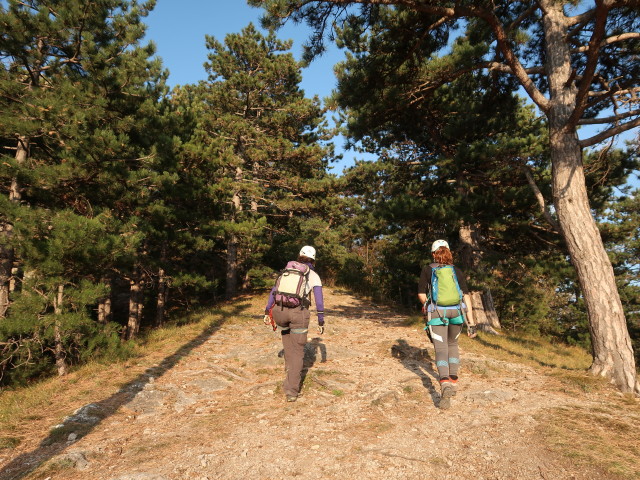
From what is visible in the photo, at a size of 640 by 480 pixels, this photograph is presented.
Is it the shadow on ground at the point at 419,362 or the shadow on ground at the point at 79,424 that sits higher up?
the shadow on ground at the point at 79,424

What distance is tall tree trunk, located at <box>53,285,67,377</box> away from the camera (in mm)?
5914

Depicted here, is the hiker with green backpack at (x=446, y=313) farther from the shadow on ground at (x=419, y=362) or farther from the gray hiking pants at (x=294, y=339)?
the gray hiking pants at (x=294, y=339)

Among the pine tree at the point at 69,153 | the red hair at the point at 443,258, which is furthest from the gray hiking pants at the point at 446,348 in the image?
the pine tree at the point at 69,153

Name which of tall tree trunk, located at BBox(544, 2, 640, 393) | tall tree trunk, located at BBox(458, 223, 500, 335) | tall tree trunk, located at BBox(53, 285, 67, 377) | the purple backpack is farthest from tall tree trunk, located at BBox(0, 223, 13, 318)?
tall tree trunk, located at BBox(458, 223, 500, 335)

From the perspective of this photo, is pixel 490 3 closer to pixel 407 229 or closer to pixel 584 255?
pixel 584 255

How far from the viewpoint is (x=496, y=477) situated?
9.10 ft

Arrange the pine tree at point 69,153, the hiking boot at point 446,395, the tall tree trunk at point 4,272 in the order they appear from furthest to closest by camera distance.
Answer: the tall tree trunk at point 4,272 → the pine tree at point 69,153 → the hiking boot at point 446,395

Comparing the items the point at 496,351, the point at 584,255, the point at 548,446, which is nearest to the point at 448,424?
the point at 548,446

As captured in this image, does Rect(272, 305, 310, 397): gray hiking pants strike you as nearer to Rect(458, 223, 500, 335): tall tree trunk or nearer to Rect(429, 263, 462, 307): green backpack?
Rect(429, 263, 462, 307): green backpack

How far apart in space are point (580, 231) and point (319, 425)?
221 inches

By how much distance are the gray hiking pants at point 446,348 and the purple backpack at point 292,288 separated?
6.27 feet

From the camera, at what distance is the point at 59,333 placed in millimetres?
6082

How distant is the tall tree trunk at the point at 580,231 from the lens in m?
5.57

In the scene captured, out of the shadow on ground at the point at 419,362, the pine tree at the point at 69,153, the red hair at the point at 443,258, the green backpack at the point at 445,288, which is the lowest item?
the shadow on ground at the point at 419,362
